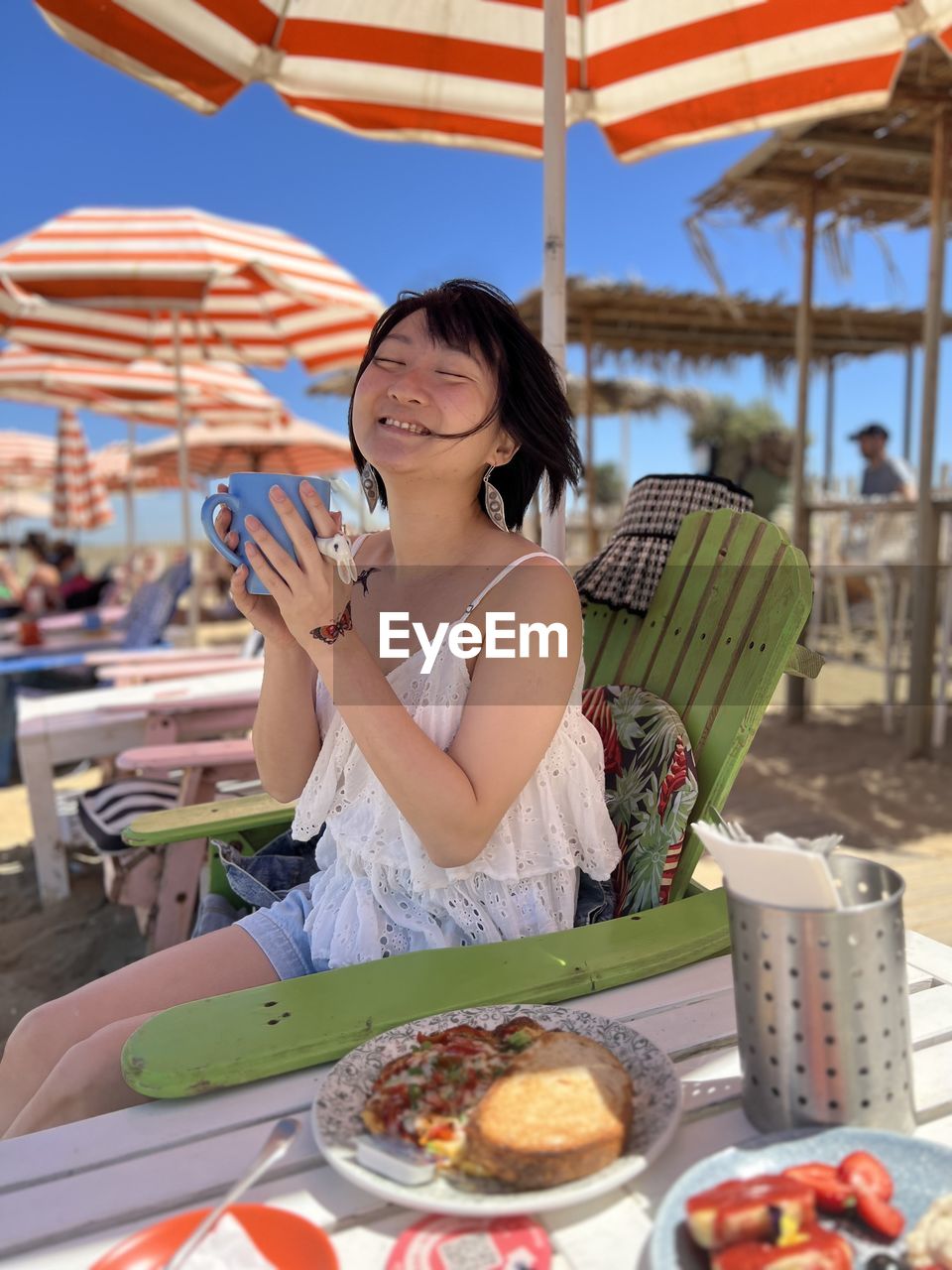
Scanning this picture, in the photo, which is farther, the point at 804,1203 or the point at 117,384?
the point at 117,384

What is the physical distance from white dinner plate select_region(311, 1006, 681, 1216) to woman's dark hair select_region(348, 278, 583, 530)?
820 millimetres

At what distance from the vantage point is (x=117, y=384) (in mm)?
6848

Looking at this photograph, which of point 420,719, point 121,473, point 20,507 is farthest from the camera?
point 20,507

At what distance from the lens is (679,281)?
7453mm

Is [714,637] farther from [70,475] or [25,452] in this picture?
[25,452]

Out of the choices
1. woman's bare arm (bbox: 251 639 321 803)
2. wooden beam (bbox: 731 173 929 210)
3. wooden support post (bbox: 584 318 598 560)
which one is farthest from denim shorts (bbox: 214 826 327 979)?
wooden support post (bbox: 584 318 598 560)

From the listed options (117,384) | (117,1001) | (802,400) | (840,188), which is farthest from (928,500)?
(117,384)

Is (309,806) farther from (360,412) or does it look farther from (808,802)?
(808,802)

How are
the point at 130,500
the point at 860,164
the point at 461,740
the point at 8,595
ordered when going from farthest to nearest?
the point at 8,595, the point at 130,500, the point at 860,164, the point at 461,740

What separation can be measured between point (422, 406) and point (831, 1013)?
964 mm

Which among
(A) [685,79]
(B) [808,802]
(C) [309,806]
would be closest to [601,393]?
(B) [808,802]

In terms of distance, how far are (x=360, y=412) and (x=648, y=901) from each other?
3.05 feet

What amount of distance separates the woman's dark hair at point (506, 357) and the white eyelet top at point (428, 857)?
21 cm

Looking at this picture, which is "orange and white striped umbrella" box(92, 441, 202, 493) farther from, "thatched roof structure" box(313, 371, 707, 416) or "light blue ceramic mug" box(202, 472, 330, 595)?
"light blue ceramic mug" box(202, 472, 330, 595)
